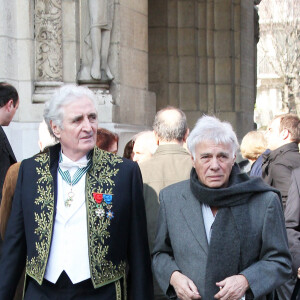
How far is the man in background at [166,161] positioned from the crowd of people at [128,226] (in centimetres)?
86

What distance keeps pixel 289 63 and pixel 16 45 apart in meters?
33.3

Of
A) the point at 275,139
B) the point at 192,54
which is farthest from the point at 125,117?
the point at 192,54

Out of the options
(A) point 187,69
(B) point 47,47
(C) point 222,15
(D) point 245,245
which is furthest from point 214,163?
(C) point 222,15

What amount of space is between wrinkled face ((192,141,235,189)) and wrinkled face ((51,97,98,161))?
1.88ft

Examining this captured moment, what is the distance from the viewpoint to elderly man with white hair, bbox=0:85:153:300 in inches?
155

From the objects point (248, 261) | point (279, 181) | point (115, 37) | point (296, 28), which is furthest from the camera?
point (296, 28)

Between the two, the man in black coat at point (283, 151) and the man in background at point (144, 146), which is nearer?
the man in background at point (144, 146)

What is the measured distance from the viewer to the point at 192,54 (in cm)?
1534

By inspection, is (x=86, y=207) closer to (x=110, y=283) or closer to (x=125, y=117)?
(x=110, y=283)

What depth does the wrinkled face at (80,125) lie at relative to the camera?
13.2 feet

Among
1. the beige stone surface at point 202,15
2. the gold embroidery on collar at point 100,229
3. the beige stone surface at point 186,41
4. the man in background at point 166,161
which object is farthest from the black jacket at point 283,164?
the beige stone surface at point 202,15

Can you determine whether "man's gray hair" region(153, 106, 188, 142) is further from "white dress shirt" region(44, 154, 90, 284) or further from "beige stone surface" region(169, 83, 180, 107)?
"beige stone surface" region(169, 83, 180, 107)

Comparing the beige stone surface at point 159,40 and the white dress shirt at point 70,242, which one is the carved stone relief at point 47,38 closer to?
the beige stone surface at point 159,40

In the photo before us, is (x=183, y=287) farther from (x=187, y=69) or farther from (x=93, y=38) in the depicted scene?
(x=187, y=69)
